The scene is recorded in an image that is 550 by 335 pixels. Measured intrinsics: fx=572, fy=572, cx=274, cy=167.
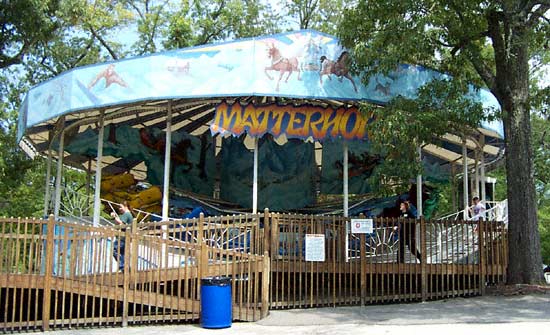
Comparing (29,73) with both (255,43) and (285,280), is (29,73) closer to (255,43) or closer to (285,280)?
(255,43)

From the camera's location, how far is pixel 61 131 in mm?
16609

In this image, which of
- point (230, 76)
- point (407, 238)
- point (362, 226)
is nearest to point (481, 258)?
point (407, 238)

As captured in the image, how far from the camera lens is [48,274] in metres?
10.7

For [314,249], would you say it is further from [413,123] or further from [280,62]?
[280,62]

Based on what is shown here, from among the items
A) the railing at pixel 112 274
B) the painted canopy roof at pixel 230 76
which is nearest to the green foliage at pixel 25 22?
the painted canopy roof at pixel 230 76

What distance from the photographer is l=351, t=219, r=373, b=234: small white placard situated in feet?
42.9

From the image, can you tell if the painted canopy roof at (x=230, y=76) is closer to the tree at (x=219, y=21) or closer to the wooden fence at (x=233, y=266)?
the wooden fence at (x=233, y=266)

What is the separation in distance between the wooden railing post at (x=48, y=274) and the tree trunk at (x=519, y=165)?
34.8ft

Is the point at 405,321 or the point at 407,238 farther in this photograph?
the point at 407,238

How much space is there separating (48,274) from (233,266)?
3.51 m

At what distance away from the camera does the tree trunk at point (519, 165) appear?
14.0 m

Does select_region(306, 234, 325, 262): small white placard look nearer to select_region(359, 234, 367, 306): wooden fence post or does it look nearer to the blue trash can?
select_region(359, 234, 367, 306): wooden fence post

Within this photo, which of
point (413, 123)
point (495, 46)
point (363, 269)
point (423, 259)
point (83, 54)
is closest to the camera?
point (413, 123)

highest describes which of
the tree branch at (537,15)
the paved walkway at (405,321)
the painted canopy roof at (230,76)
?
the tree branch at (537,15)
